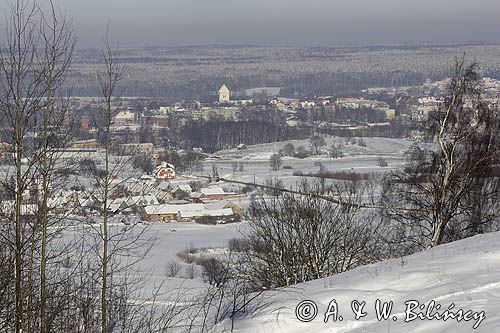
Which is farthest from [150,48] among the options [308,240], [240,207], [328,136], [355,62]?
[308,240]

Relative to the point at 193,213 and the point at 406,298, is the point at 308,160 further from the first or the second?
the point at 406,298

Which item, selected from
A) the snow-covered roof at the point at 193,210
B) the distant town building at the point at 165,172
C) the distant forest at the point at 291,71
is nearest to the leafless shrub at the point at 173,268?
the snow-covered roof at the point at 193,210

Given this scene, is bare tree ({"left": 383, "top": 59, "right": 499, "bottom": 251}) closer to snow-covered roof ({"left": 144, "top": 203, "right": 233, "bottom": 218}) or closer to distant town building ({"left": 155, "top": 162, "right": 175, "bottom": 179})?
snow-covered roof ({"left": 144, "top": 203, "right": 233, "bottom": 218})

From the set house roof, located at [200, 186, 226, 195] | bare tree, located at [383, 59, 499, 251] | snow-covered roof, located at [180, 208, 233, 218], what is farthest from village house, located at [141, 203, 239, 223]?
bare tree, located at [383, 59, 499, 251]

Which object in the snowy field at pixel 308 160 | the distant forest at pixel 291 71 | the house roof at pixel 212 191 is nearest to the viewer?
the house roof at pixel 212 191

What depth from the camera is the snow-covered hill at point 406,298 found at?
14.3 ft

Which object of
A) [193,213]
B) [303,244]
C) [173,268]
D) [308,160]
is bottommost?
[308,160]

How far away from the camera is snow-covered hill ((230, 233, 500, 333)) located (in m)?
4.36

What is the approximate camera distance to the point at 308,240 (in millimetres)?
9695

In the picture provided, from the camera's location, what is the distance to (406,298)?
4973 mm

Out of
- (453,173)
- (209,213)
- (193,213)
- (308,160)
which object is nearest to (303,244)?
(453,173)

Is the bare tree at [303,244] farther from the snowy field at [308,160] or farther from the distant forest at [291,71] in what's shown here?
the distant forest at [291,71]

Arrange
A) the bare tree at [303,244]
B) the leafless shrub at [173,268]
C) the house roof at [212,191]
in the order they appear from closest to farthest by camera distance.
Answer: the bare tree at [303,244] < the leafless shrub at [173,268] < the house roof at [212,191]

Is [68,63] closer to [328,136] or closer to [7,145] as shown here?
[7,145]
